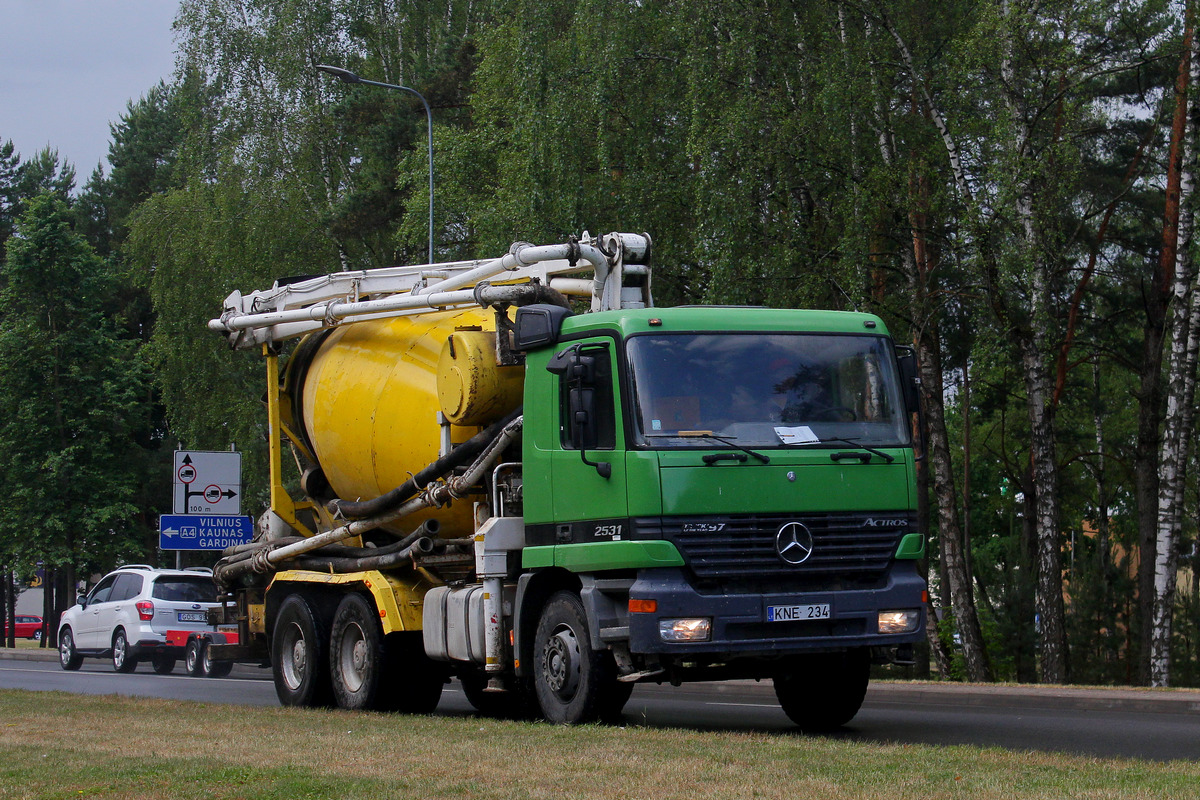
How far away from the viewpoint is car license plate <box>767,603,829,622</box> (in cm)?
1066

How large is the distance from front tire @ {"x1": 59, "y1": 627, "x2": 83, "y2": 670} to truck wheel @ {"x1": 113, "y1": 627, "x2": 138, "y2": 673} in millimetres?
2313

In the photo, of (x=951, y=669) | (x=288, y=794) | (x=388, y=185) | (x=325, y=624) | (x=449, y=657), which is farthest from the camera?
(x=388, y=185)

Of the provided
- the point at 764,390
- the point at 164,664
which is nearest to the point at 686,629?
the point at 764,390

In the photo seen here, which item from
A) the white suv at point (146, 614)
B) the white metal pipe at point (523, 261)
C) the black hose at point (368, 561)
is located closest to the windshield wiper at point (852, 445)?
the white metal pipe at point (523, 261)

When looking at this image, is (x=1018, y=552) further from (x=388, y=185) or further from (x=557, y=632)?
(x=557, y=632)

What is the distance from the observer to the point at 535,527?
1191cm

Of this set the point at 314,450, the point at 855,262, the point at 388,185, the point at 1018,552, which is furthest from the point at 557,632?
the point at 388,185

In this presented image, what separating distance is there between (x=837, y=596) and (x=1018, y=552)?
70.7 feet

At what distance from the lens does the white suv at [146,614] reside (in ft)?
85.4

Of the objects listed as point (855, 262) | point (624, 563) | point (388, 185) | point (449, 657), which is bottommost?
point (449, 657)

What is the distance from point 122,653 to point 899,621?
18917mm

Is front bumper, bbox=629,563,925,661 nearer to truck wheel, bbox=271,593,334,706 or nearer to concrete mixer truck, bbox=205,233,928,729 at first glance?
concrete mixer truck, bbox=205,233,928,729

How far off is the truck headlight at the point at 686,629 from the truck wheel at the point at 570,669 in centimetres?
77

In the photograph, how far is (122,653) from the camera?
2653 centimetres
